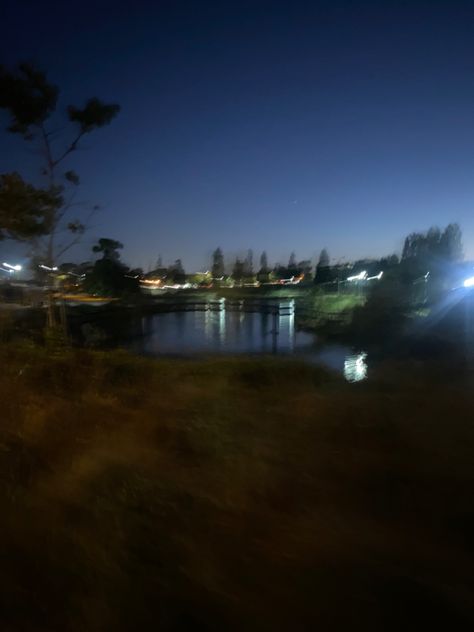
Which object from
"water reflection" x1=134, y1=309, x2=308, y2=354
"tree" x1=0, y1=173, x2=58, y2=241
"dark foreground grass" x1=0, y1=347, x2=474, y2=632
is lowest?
"water reflection" x1=134, y1=309, x2=308, y2=354

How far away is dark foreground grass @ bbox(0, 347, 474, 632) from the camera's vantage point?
7.39 feet

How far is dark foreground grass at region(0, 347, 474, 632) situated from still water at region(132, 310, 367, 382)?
7.56 m

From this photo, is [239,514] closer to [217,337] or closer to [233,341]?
[233,341]

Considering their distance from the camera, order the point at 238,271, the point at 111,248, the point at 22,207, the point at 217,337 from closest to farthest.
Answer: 1. the point at 22,207
2. the point at 217,337
3. the point at 111,248
4. the point at 238,271

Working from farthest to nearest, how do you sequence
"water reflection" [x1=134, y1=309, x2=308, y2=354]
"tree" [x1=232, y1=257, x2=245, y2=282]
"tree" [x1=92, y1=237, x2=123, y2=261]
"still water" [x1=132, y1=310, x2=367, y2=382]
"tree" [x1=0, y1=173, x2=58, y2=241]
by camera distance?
"tree" [x1=232, y1=257, x2=245, y2=282] < "tree" [x1=92, y1=237, x2=123, y2=261] < "water reflection" [x1=134, y1=309, x2=308, y2=354] < "still water" [x1=132, y1=310, x2=367, y2=382] < "tree" [x1=0, y1=173, x2=58, y2=241]

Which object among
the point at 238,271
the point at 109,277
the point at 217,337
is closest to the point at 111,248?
the point at 109,277

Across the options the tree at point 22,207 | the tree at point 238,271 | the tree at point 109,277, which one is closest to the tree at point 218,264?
the tree at point 238,271

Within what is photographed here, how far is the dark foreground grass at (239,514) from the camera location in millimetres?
2252

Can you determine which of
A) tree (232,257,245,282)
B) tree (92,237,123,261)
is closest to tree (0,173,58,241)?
tree (92,237,123,261)

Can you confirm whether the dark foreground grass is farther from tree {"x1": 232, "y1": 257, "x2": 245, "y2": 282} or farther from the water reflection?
tree {"x1": 232, "y1": 257, "x2": 245, "y2": 282}

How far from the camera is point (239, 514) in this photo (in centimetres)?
298

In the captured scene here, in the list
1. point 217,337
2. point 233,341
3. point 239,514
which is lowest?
point 217,337

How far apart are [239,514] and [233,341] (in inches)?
765

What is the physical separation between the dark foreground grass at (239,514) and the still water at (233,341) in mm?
7558
